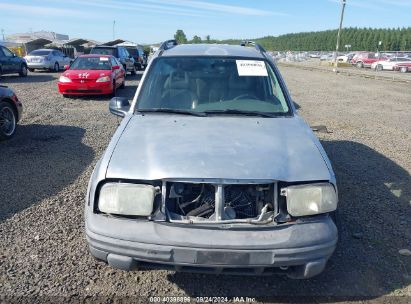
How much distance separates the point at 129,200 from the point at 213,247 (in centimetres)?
67

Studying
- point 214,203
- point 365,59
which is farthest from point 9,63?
point 365,59

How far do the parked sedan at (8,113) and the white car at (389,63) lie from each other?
3762 cm

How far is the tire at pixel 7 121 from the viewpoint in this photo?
6.73 metres

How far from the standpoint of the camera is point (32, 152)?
20.2 ft

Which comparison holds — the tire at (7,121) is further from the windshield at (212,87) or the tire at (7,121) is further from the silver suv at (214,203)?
the silver suv at (214,203)

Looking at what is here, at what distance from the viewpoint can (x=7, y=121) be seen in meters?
6.88

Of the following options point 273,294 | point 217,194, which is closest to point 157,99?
point 217,194

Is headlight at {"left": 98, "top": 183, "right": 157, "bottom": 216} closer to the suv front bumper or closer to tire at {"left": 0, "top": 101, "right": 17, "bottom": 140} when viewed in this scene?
the suv front bumper

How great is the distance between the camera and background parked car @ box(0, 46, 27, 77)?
18.0 meters

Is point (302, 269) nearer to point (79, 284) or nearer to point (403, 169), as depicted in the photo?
point (79, 284)

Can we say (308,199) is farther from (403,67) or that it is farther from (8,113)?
(403,67)

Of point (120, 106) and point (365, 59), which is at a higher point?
point (120, 106)

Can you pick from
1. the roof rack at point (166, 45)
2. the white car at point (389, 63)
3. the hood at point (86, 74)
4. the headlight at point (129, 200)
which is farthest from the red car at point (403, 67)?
the headlight at point (129, 200)

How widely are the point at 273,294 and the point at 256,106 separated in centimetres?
181
